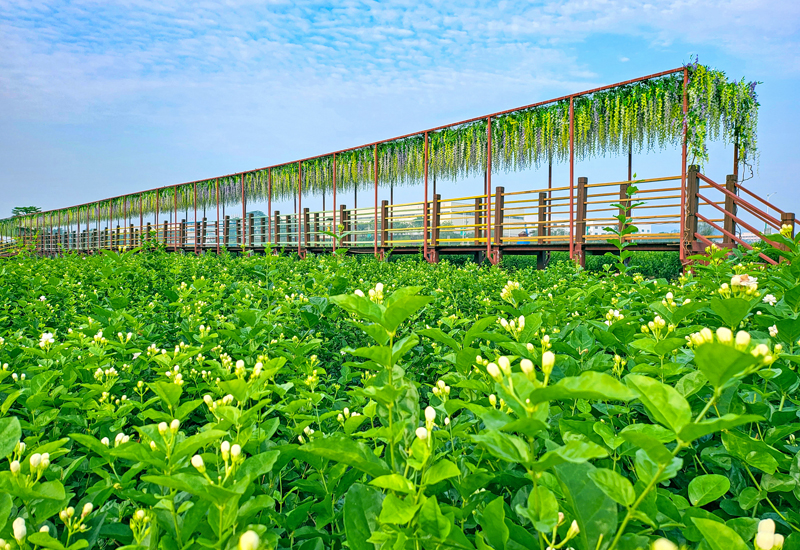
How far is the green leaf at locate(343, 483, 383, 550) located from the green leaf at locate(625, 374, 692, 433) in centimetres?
49

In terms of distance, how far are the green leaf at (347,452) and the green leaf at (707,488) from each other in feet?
1.83

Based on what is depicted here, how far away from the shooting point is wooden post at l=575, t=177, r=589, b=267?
1004cm

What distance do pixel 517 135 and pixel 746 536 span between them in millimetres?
12041

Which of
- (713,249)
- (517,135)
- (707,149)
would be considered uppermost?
(517,135)

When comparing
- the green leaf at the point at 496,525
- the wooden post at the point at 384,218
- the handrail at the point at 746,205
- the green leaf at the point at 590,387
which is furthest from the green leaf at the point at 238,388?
the wooden post at the point at 384,218

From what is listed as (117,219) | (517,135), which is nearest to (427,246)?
(517,135)

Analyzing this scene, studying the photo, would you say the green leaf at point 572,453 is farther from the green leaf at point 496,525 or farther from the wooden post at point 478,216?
the wooden post at point 478,216

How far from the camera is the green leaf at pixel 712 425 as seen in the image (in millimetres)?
533

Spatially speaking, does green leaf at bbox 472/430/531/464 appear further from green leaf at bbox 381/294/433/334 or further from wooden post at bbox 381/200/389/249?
wooden post at bbox 381/200/389/249

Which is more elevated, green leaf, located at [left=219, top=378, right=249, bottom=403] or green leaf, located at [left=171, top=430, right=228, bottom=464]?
green leaf, located at [left=219, top=378, right=249, bottom=403]

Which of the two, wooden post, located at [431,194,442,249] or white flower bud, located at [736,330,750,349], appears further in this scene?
wooden post, located at [431,194,442,249]

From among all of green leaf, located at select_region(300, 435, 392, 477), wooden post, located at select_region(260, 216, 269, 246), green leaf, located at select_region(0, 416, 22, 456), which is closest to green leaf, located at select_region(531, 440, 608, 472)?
green leaf, located at select_region(300, 435, 392, 477)

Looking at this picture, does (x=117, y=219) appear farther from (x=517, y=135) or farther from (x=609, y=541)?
(x=609, y=541)

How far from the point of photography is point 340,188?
1831 centimetres
